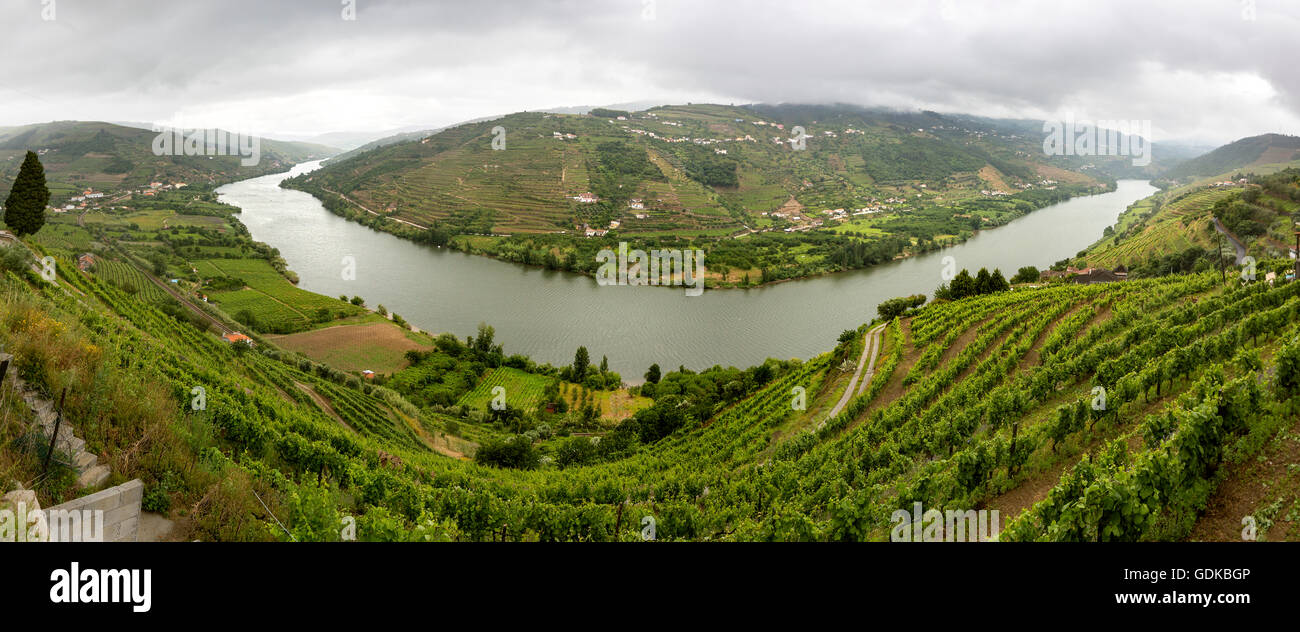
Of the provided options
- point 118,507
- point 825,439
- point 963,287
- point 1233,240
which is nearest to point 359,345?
point 825,439

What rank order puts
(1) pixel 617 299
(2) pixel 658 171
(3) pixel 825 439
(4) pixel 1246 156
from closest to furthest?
1. (3) pixel 825 439
2. (1) pixel 617 299
3. (2) pixel 658 171
4. (4) pixel 1246 156

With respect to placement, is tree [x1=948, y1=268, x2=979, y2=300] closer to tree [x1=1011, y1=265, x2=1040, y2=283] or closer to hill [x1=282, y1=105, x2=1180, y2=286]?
tree [x1=1011, y1=265, x2=1040, y2=283]

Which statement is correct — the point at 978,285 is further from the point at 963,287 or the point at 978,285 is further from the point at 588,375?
the point at 588,375

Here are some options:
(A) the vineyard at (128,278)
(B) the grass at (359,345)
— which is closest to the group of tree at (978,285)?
(B) the grass at (359,345)

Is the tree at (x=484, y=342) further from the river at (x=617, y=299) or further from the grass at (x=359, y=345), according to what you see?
the grass at (x=359, y=345)

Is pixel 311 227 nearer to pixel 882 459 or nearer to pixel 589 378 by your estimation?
pixel 589 378

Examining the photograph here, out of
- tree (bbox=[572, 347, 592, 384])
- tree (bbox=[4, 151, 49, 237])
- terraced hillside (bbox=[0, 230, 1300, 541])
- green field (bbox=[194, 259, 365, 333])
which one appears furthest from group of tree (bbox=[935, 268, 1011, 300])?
tree (bbox=[4, 151, 49, 237])

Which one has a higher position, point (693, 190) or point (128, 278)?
point (693, 190)
